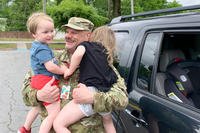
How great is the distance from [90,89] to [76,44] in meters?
0.43


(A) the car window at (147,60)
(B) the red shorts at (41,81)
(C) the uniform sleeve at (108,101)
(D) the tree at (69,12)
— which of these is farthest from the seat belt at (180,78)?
(D) the tree at (69,12)

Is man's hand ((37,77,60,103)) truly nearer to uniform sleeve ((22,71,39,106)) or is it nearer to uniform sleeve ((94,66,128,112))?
uniform sleeve ((22,71,39,106))

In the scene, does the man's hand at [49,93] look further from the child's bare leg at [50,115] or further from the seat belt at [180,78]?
the seat belt at [180,78]

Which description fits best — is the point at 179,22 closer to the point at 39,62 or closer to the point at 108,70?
the point at 108,70

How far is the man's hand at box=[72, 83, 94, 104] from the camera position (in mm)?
2854

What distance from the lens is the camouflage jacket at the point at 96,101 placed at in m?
2.83

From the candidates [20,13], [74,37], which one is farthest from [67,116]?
[20,13]

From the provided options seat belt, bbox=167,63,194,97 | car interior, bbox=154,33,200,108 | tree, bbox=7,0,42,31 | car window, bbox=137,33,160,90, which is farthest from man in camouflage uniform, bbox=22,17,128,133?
tree, bbox=7,0,42,31

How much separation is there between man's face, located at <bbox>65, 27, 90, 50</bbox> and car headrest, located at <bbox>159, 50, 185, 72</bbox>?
0.67 meters

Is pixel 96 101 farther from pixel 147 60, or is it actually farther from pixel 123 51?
pixel 123 51

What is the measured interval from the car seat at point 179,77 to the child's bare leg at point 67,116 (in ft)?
2.20

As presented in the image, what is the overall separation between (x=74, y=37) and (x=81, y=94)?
1.64 feet

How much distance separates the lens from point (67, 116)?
2969mm

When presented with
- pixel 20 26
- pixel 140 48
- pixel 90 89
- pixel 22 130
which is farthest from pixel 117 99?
pixel 20 26
